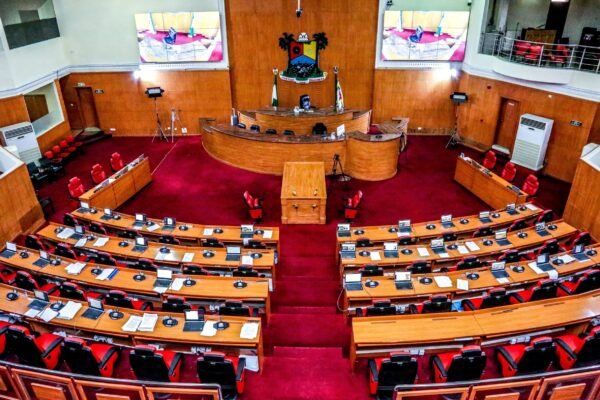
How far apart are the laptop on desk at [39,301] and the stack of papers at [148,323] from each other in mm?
1908

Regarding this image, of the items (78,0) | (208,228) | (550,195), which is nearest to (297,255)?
(208,228)

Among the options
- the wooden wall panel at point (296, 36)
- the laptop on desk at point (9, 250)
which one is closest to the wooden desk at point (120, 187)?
the laptop on desk at point (9, 250)

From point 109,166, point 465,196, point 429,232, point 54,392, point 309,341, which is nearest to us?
point 54,392

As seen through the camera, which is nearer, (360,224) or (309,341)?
(309,341)

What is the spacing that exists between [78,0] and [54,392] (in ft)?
52.6

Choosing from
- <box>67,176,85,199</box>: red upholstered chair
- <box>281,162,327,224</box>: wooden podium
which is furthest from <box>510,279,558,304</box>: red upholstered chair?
<box>67,176,85,199</box>: red upholstered chair

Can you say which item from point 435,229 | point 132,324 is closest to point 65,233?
point 132,324

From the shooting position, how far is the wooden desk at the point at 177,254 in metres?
9.27

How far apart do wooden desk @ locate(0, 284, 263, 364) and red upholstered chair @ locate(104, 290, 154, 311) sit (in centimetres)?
26

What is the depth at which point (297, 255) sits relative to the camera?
1108 centimetres

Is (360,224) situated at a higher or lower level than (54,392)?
lower

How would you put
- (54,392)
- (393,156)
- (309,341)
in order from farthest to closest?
1. (393,156)
2. (309,341)
3. (54,392)

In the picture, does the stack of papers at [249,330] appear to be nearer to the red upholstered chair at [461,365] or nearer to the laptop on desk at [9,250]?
the red upholstered chair at [461,365]

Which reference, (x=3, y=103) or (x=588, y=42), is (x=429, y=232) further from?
(x=3, y=103)
